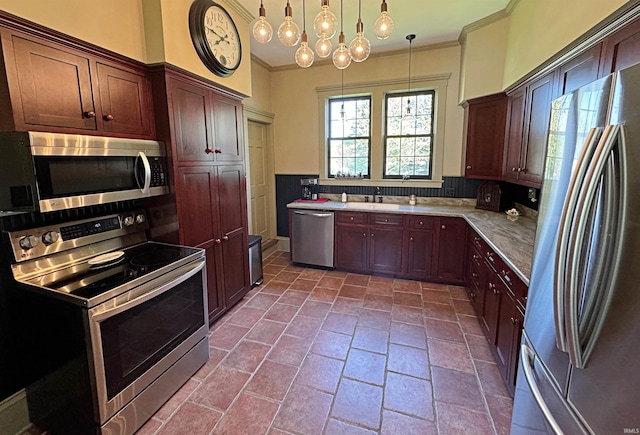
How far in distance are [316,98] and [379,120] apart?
1045 millimetres

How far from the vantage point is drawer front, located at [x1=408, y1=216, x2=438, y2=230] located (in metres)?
3.72

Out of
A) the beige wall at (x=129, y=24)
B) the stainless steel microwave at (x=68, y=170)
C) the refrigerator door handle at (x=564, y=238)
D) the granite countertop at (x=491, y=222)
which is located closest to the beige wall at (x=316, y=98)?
the granite countertop at (x=491, y=222)

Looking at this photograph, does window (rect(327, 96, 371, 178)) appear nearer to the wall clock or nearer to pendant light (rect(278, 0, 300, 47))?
the wall clock

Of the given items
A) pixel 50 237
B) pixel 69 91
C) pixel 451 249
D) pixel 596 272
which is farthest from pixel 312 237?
pixel 596 272

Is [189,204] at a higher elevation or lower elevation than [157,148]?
lower

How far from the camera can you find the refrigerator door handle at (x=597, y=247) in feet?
2.62

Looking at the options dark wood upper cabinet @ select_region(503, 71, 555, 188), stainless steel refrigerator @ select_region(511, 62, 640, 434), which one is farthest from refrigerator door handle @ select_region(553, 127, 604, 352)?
dark wood upper cabinet @ select_region(503, 71, 555, 188)

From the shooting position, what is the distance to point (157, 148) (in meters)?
2.16

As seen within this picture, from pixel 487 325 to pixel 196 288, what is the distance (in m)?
2.40

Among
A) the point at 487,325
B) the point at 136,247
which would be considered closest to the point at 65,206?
the point at 136,247

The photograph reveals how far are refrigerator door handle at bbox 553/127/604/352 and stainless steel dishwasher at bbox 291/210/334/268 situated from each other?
327 centimetres

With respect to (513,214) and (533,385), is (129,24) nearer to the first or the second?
(533,385)

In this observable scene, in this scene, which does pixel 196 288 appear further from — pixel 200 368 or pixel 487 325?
pixel 487 325

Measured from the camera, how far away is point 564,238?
909mm
